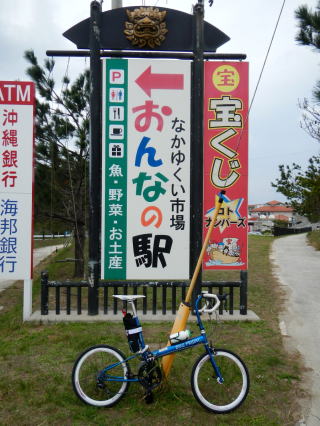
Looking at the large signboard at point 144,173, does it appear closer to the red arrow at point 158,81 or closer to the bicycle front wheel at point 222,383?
the red arrow at point 158,81

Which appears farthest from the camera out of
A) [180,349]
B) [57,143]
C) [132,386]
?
[57,143]

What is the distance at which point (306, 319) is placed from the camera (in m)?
6.03

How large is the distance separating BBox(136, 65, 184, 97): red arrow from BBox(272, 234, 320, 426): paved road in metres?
4.24

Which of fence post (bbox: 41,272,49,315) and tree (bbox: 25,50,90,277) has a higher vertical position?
tree (bbox: 25,50,90,277)

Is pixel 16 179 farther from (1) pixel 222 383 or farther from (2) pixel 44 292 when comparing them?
(1) pixel 222 383

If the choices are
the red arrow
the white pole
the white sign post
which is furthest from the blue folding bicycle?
the red arrow

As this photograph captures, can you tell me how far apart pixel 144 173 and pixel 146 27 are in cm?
238

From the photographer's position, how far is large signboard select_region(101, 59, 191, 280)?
233 inches

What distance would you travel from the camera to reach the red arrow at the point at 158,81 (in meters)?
5.96

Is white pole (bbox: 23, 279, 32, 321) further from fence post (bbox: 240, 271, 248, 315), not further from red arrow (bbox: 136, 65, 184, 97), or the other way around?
red arrow (bbox: 136, 65, 184, 97)

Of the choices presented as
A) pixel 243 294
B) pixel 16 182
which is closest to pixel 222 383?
pixel 243 294

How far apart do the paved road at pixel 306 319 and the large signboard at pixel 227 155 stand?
1.26 meters

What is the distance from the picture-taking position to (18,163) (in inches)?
230

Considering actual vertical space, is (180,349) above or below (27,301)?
above
